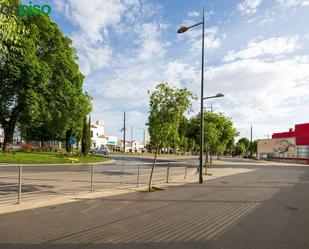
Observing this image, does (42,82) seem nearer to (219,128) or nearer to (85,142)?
(85,142)

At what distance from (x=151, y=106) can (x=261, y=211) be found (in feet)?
20.6

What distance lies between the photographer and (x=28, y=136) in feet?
194

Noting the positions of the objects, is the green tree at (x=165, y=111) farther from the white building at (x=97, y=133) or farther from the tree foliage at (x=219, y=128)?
the white building at (x=97, y=133)

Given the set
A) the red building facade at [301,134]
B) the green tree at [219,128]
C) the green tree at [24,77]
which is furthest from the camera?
the red building facade at [301,134]

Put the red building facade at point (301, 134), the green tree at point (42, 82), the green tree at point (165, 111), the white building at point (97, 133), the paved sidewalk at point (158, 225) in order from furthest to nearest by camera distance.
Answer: the white building at point (97, 133) → the red building facade at point (301, 134) → the green tree at point (42, 82) → the green tree at point (165, 111) → the paved sidewalk at point (158, 225)

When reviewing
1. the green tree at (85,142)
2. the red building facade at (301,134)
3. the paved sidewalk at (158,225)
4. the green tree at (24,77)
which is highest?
the green tree at (24,77)

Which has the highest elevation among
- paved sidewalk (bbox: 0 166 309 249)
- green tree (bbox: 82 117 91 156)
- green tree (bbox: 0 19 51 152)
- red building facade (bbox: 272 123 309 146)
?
green tree (bbox: 0 19 51 152)

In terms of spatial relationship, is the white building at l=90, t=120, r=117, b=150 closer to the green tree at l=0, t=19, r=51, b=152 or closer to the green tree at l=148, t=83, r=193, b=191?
the green tree at l=0, t=19, r=51, b=152

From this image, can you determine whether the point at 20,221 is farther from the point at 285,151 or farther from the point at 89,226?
the point at 285,151

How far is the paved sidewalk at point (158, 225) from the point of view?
16.7 ft

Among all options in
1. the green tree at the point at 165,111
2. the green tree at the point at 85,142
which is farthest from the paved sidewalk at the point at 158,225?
the green tree at the point at 85,142

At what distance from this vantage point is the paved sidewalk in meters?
5.10

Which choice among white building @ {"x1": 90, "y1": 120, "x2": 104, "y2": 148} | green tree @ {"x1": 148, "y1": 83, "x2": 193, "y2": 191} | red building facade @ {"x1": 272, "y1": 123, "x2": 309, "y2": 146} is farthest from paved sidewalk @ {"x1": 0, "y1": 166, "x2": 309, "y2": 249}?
white building @ {"x1": 90, "y1": 120, "x2": 104, "y2": 148}

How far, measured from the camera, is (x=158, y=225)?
630 centimetres
